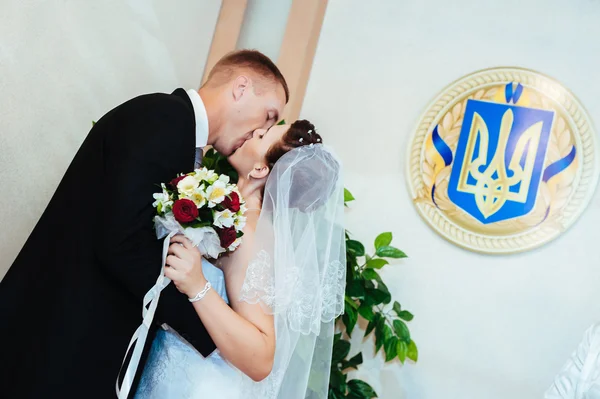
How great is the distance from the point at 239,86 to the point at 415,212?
1.55 m

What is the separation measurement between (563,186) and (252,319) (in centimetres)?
184

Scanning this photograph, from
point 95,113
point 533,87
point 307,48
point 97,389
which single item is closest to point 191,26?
point 307,48

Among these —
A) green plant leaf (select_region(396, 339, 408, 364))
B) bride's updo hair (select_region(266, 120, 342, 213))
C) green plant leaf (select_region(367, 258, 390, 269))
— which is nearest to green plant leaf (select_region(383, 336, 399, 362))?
green plant leaf (select_region(396, 339, 408, 364))

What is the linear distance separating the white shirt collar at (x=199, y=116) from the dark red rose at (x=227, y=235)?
0.35m

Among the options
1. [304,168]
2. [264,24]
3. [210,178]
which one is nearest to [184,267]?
[210,178]

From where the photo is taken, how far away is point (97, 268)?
1617 millimetres

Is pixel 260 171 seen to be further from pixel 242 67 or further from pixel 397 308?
pixel 397 308

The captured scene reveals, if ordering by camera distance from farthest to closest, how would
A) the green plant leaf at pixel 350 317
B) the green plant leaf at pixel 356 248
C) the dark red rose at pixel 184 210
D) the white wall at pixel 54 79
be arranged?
the green plant leaf at pixel 356 248, the green plant leaf at pixel 350 317, the white wall at pixel 54 79, the dark red rose at pixel 184 210

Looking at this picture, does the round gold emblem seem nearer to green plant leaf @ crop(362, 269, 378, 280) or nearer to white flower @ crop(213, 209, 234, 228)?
green plant leaf @ crop(362, 269, 378, 280)

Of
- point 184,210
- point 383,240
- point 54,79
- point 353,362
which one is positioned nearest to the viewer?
point 184,210

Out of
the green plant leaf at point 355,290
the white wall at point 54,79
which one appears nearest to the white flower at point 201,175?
the white wall at point 54,79

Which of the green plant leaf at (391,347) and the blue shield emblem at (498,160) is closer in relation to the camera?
the green plant leaf at (391,347)

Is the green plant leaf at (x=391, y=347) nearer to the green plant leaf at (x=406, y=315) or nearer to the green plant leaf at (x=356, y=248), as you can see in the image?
the green plant leaf at (x=406, y=315)

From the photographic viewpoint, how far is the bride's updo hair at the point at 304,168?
6.25 ft
